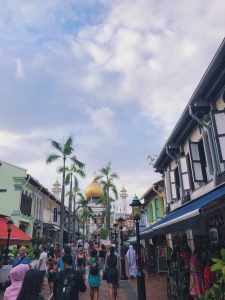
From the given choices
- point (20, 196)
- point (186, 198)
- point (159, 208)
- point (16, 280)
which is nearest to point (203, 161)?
point (186, 198)

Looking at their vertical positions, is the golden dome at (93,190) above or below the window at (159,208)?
above

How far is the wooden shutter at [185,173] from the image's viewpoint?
452 inches

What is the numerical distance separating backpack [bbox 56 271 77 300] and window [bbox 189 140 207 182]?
21.3 feet

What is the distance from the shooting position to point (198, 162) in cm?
1021

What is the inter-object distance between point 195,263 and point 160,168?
8.52m

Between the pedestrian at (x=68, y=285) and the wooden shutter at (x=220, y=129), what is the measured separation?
5094mm

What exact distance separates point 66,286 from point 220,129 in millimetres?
5864

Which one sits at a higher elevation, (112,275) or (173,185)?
(173,185)

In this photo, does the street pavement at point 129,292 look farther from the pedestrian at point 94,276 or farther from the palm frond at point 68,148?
the palm frond at point 68,148

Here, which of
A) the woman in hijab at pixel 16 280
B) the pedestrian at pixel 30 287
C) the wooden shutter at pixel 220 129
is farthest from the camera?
the wooden shutter at pixel 220 129

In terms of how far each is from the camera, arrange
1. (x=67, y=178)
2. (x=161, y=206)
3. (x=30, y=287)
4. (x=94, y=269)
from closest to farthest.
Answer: (x=30, y=287)
(x=94, y=269)
(x=161, y=206)
(x=67, y=178)

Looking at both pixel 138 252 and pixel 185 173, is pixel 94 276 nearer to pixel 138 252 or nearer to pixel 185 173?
pixel 138 252

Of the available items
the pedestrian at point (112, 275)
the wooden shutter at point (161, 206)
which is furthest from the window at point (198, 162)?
the wooden shutter at point (161, 206)

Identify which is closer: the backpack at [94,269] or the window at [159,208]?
the backpack at [94,269]
